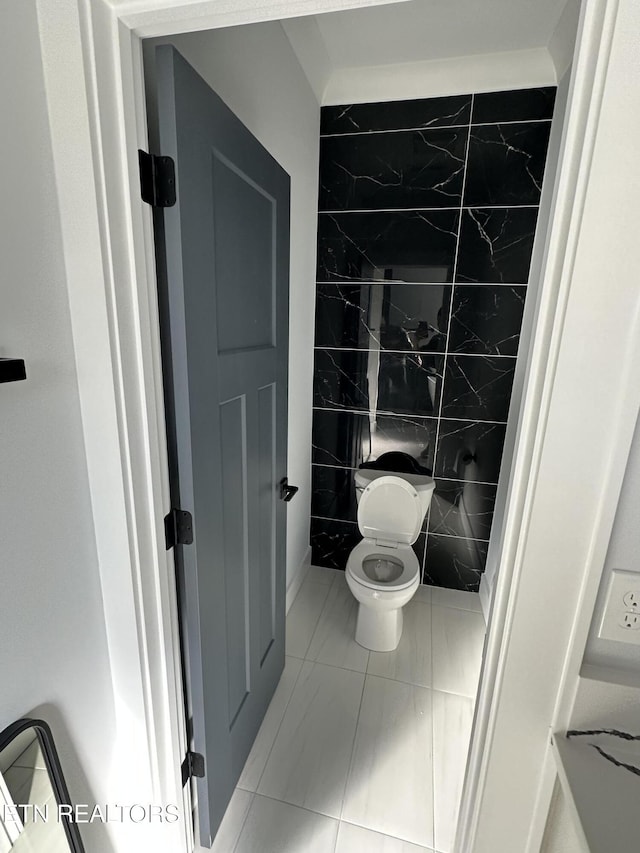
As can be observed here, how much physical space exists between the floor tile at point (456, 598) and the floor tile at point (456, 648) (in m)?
0.04

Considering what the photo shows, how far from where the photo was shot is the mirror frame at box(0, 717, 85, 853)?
2.31 ft

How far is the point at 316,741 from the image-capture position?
5.16 feet

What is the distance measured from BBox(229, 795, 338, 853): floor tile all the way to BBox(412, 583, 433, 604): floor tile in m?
1.20

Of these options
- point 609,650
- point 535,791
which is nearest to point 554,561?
point 609,650

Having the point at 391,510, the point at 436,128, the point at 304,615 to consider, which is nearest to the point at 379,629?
the point at 304,615

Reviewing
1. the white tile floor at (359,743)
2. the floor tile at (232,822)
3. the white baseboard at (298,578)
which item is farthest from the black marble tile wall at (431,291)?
the floor tile at (232,822)

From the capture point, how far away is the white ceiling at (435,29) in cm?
157

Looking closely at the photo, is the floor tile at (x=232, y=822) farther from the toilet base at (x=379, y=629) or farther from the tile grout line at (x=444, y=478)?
the tile grout line at (x=444, y=478)

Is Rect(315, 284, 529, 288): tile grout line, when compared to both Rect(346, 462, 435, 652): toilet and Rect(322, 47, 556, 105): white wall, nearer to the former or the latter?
Rect(322, 47, 556, 105): white wall

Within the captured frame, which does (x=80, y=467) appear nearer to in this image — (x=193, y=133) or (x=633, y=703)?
(x=193, y=133)

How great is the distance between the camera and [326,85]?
203 centimetres

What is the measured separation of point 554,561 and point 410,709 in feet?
4.63

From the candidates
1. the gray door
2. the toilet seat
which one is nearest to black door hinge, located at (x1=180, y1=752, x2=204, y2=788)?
the gray door

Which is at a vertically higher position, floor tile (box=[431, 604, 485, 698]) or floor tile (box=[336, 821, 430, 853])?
floor tile (box=[431, 604, 485, 698])
